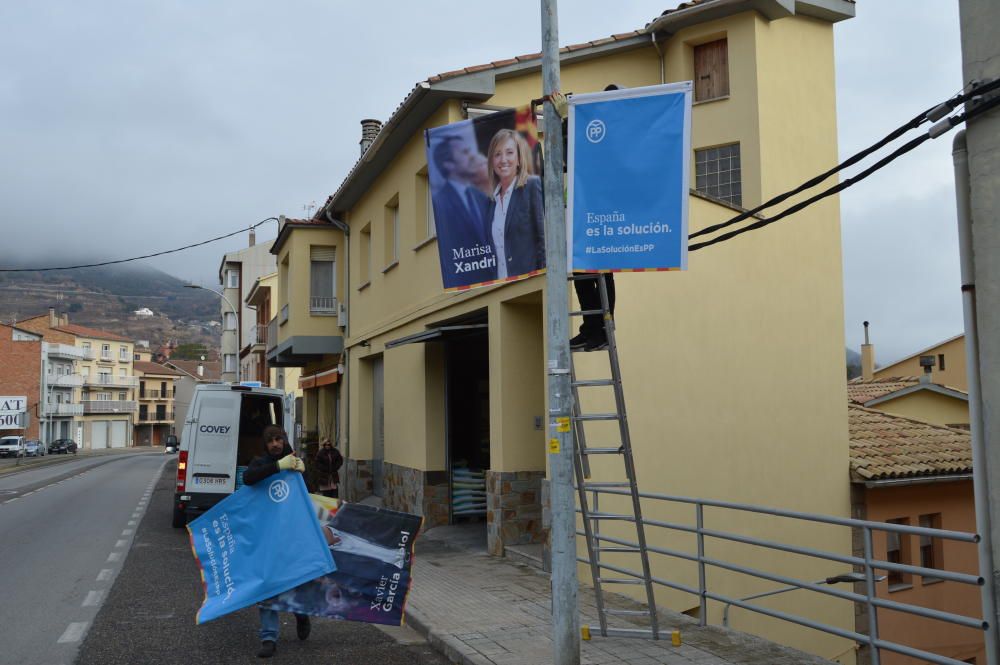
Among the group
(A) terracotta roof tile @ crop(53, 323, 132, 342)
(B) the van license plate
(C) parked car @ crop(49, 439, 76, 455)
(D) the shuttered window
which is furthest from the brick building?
(D) the shuttered window

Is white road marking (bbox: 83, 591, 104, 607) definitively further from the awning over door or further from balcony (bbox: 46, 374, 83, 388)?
balcony (bbox: 46, 374, 83, 388)

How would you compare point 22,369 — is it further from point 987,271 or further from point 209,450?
point 987,271

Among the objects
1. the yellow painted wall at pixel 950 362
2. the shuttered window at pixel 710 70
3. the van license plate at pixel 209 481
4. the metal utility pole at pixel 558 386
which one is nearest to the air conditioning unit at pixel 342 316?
the van license plate at pixel 209 481

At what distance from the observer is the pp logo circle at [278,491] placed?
22.9ft

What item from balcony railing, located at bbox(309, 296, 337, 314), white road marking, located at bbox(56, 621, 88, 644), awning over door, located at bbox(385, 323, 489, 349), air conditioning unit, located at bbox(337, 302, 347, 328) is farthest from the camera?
balcony railing, located at bbox(309, 296, 337, 314)

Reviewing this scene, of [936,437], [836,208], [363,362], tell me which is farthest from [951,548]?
[363,362]

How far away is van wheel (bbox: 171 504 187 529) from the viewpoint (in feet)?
49.1

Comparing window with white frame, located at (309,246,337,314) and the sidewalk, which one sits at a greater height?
window with white frame, located at (309,246,337,314)

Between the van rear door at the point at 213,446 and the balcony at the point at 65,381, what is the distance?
7779cm

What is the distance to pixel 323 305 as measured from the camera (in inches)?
859

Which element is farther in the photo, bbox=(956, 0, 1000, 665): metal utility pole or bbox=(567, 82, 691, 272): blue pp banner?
bbox=(567, 82, 691, 272): blue pp banner

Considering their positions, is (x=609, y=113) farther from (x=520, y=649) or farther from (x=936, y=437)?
(x=936, y=437)

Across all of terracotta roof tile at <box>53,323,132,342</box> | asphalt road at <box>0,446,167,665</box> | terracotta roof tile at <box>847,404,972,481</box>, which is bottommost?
asphalt road at <box>0,446,167,665</box>

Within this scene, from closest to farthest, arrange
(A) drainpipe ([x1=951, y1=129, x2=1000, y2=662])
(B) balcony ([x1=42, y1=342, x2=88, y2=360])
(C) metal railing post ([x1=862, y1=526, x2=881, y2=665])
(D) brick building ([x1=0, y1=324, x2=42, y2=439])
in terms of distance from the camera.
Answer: (A) drainpipe ([x1=951, y1=129, x2=1000, y2=662]), (C) metal railing post ([x1=862, y1=526, x2=881, y2=665]), (D) brick building ([x1=0, y1=324, x2=42, y2=439]), (B) balcony ([x1=42, y1=342, x2=88, y2=360])
